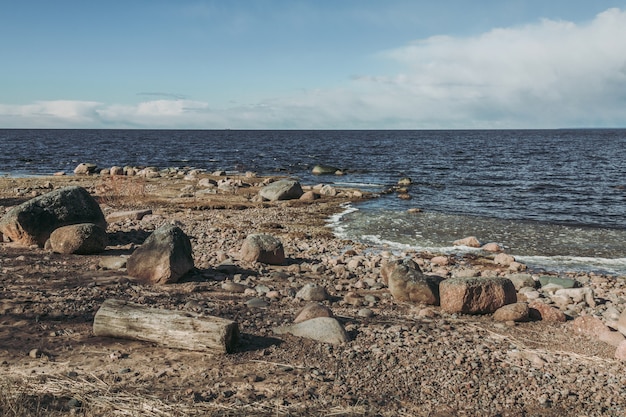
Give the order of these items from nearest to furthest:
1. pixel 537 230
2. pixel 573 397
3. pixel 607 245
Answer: pixel 573 397 → pixel 607 245 → pixel 537 230

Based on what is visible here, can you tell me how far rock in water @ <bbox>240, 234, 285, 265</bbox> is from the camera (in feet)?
40.3

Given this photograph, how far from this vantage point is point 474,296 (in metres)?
9.28

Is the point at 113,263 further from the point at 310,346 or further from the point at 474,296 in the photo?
the point at 474,296

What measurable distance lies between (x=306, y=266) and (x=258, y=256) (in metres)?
1.19

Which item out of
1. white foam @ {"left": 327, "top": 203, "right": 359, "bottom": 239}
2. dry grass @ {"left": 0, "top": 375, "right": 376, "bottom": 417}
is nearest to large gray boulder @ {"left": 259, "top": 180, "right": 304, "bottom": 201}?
white foam @ {"left": 327, "top": 203, "right": 359, "bottom": 239}

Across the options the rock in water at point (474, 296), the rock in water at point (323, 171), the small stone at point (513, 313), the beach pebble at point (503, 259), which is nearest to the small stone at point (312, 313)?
the rock in water at point (474, 296)

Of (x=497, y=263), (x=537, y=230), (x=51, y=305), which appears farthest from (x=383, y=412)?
(x=537, y=230)

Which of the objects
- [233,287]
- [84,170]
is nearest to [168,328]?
[233,287]

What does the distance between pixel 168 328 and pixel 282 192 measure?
17.8 metres

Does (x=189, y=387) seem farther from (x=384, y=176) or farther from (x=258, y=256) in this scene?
(x=384, y=176)

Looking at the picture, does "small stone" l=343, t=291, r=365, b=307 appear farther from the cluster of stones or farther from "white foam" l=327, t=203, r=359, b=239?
"white foam" l=327, t=203, r=359, b=239

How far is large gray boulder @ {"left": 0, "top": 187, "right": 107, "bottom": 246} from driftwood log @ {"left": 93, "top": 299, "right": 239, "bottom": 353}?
642 centimetres

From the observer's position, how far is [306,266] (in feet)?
41.1

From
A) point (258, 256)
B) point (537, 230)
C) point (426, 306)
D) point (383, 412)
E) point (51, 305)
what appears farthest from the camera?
point (537, 230)
